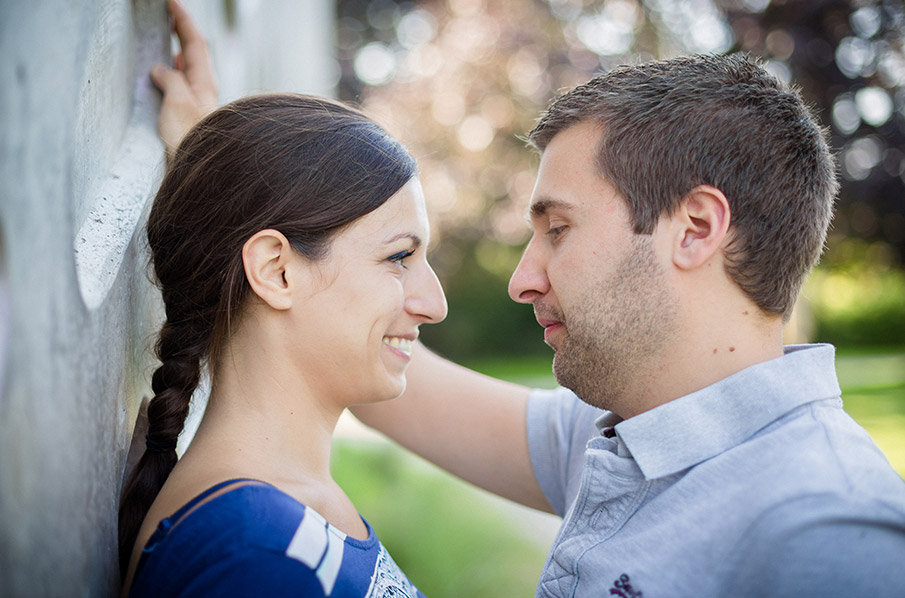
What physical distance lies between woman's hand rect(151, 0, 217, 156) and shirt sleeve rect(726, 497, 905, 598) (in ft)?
6.32

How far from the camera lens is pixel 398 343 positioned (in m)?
2.13

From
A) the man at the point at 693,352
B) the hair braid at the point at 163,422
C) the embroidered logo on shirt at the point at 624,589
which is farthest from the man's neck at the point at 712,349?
the hair braid at the point at 163,422

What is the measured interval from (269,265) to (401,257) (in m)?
0.36

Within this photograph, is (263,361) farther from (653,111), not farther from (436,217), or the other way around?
(436,217)

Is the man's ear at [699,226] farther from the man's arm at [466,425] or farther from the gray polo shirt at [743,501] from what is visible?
the man's arm at [466,425]

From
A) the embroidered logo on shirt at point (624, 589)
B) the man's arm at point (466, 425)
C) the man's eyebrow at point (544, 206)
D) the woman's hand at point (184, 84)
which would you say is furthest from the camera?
the man's arm at point (466, 425)

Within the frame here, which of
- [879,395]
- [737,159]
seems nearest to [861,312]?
[879,395]

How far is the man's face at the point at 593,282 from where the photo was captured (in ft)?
6.98

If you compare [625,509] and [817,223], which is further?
[817,223]

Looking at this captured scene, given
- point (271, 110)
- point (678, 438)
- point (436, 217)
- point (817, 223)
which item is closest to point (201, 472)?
point (271, 110)

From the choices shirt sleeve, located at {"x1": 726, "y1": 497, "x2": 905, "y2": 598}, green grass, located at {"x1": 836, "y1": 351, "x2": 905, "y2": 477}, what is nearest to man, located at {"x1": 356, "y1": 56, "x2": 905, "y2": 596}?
shirt sleeve, located at {"x1": 726, "y1": 497, "x2": 905, "y2": 598}

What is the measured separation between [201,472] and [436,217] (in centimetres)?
1515

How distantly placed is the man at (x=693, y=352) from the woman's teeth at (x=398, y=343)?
16.6 inches

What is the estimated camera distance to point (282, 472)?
186 centimetres
